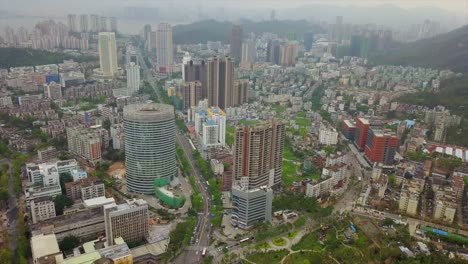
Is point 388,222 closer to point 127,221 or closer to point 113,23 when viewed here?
point 127,221

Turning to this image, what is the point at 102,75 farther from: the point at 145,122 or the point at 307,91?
the point at 145,122

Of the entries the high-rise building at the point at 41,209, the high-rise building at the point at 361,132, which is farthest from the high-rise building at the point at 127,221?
the high-rise building at the point at 361,132

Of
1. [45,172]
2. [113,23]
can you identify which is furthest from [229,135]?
[113,23]

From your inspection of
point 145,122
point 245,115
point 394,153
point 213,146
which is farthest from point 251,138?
point 245,115

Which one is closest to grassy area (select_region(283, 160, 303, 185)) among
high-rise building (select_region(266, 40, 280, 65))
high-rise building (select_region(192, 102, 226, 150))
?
Answer: high-rise building (select_region(192, 102, 226, 150))

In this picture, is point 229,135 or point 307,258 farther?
point 229,135
